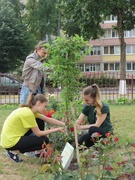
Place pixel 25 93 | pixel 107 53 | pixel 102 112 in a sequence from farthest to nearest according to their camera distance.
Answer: pixel 107 53 < pixel 25 93 < pixel 102 112

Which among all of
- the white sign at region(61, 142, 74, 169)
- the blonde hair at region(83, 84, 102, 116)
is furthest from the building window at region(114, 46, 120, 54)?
the white sign at region(61, 142, 74, 169)

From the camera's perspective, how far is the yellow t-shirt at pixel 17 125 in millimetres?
4086

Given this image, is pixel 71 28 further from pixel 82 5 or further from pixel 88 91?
pixel 88 91

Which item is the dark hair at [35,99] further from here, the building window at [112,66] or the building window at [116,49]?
the building window at [116,49]

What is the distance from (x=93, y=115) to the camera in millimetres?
4613

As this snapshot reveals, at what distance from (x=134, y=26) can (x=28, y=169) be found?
766 inches

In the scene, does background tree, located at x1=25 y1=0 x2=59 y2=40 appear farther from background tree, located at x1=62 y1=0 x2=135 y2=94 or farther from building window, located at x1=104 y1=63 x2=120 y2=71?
background tree, located at x1=62 y1=0 x2=135 y2=94

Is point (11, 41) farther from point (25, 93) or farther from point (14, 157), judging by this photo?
point (14, 157)

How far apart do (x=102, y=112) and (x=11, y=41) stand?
24540 millimetres

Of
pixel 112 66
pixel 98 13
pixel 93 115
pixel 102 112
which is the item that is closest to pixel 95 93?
pixel 102 112

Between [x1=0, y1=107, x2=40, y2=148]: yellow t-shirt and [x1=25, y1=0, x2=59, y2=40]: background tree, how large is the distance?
30911mm

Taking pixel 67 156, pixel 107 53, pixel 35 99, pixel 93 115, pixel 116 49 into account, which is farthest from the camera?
pixel 107 53

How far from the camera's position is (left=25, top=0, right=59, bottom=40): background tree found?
34.3 m

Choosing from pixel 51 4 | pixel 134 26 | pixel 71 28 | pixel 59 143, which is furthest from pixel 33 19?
pixel 59 143
